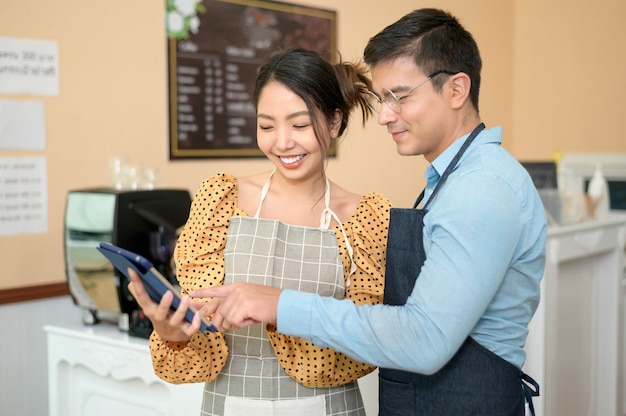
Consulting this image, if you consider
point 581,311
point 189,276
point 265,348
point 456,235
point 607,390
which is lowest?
point 607,390

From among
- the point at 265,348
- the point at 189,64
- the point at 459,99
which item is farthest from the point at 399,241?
the point at 189,64

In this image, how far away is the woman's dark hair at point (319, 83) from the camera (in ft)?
4.98

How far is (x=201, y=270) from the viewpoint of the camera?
Answer: 1.49 m

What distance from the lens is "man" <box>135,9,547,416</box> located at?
3.71 feet

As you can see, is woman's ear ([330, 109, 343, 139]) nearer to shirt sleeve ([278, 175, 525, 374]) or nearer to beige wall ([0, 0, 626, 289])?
shirt sleeve ([278, 175, 525, 374])

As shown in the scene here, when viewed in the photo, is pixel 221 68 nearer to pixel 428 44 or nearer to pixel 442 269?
pixel 428 44

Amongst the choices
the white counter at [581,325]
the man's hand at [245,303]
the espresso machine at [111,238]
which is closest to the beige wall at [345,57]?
the espresso machine at [111,238]

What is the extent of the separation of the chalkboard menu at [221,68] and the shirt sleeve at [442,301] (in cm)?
207

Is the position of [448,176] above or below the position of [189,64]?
below

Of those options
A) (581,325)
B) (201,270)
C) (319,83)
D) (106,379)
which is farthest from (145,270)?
(581,325)

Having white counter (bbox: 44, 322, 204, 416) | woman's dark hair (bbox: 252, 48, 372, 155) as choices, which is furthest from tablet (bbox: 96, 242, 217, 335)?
white counter (bbox: 44, 322, 204, 416)

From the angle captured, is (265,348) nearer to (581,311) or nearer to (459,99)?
(459,99)

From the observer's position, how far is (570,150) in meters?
4.89

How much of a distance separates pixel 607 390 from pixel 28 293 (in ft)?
8.14
